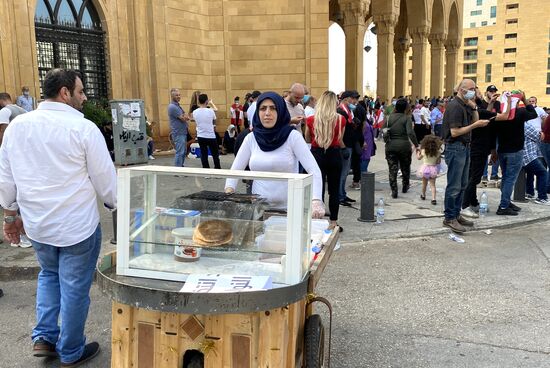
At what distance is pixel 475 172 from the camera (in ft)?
25.6

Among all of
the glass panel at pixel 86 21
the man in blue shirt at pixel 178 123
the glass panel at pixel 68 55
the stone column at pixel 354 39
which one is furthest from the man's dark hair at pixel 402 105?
the stone column at pixel 354 39

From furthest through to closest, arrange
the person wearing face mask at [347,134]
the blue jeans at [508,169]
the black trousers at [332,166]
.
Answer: the person wearing face mask at [347,134], the blue jeans at [508,169], the black trousers at [332,166]

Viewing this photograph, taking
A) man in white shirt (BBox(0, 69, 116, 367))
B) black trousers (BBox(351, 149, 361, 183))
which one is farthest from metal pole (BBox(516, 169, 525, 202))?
man in white shirt (BBox(0, 69, 116, 367))

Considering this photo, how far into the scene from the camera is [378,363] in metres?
3.43

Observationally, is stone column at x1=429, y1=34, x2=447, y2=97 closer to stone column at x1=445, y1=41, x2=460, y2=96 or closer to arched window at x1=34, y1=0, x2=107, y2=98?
stone column at x1=445, y1=41, x2=460, y2=96

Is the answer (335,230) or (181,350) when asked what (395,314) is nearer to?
(335,230)

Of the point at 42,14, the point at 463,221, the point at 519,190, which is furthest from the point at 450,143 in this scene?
the point at 42,14

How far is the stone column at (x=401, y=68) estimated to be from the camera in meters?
31.8

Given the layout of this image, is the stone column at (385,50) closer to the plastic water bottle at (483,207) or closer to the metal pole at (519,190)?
the metal pole at (519,190)

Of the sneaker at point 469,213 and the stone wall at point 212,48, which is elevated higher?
the stone wall at point 212,48

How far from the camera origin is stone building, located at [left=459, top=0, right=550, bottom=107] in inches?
3418

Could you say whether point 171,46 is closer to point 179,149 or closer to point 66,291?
point 179,149

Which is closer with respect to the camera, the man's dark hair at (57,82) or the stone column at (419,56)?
the man's dark hair at (57,82)

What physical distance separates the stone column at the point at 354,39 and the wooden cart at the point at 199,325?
61.2 ft
